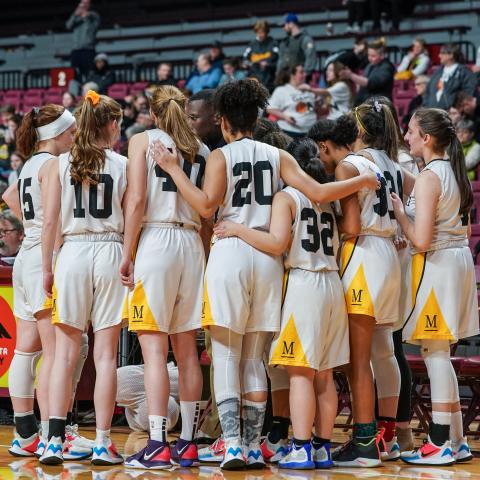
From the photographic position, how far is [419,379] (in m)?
6.09

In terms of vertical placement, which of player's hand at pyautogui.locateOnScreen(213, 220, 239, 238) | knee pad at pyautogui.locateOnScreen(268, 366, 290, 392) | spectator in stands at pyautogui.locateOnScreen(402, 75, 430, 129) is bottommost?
knee pad at pyautogui.locateOnScreen(268, 366, 290, 392)

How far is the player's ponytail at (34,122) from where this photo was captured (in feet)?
16.9

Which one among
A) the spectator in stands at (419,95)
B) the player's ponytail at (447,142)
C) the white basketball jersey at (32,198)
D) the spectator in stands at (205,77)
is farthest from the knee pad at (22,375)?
the spectator in stands at (205,77)

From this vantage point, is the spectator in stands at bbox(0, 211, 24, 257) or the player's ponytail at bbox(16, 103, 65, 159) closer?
the player's ponytail at bbox(16, 103, 65, 159)

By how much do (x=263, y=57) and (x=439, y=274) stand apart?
863 centimetres

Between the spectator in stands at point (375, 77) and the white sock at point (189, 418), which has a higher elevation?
the spectator in stands at point (375, 77)

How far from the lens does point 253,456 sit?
4613mm

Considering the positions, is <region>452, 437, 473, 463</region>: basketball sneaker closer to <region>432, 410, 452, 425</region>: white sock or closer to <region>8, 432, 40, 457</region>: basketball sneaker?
<region>432, 410, 452, 425</region>: white sock

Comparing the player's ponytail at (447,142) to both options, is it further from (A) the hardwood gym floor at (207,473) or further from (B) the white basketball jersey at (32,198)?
(B) the white basketball jersey at (32,198)

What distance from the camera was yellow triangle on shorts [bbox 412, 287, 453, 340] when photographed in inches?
192

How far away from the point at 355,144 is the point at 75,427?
7.04ft

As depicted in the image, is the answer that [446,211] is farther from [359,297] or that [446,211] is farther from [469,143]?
[469,143]

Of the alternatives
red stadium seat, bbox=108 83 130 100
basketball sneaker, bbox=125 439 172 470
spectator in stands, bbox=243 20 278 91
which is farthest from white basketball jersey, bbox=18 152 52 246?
red stadium seat, bbox=108 83 130 100

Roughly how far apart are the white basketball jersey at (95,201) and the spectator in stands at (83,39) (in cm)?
1246
